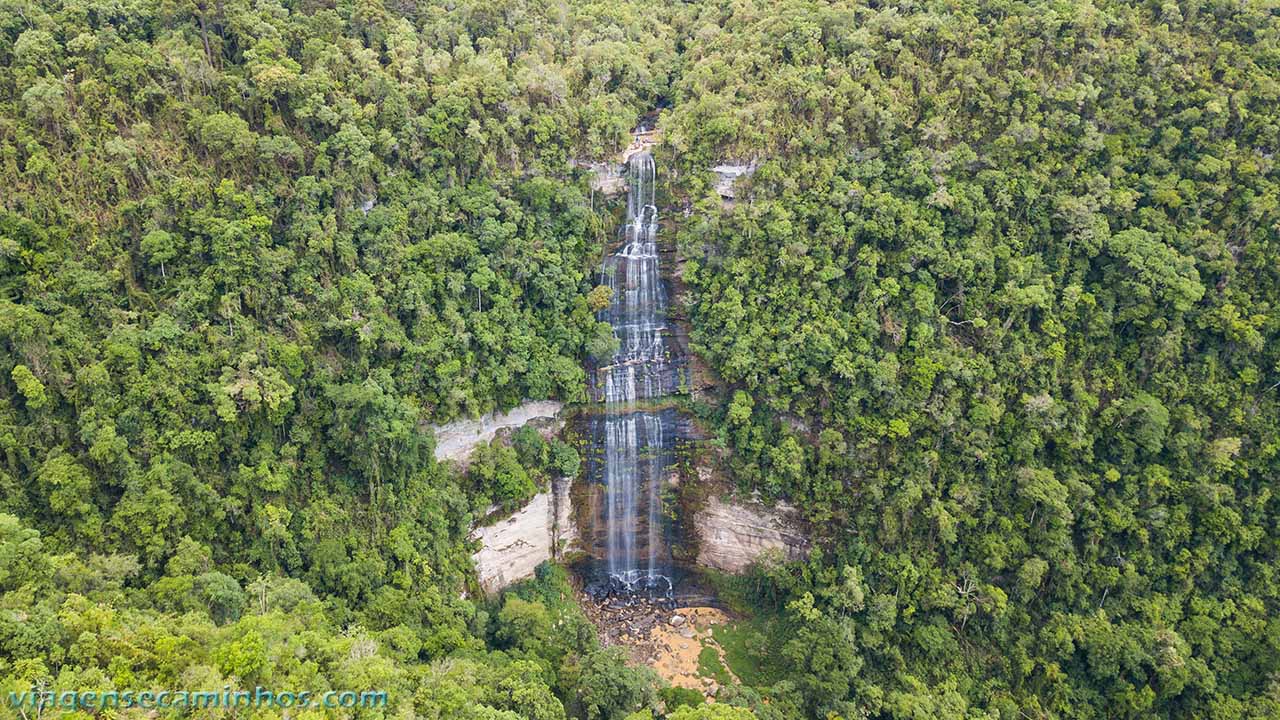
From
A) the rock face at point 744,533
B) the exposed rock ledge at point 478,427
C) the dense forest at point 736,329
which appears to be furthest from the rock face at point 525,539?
the rock face at point 744,533

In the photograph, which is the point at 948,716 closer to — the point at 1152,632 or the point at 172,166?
the point at 1152,632

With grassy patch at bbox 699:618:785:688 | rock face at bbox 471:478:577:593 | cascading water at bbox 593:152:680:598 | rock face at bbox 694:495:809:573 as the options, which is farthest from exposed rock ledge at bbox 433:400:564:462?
Answer: grassy patch at bbox 699:618:785:688

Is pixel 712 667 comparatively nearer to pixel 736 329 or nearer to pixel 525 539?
pixel 525 539

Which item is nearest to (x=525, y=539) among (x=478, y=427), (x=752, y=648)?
(x=478, y=427)

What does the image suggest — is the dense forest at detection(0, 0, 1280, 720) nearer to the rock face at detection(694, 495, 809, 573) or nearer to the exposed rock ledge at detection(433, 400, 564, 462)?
the exposed rock ledge at detection(433, 400, 564, 462)

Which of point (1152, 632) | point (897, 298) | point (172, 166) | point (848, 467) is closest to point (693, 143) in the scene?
point (897, 298)

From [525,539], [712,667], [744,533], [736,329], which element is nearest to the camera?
[712,667]

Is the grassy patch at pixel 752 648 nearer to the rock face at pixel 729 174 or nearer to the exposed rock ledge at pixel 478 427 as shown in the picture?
the exposed rock ledge at pixel 478 427
